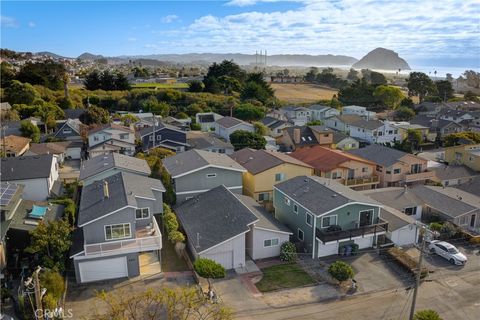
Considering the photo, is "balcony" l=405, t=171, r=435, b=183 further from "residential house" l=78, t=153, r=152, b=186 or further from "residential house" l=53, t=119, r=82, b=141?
"residential house" l=53, t=119, r=82, b=141

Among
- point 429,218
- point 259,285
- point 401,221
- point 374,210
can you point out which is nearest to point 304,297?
point 259,285

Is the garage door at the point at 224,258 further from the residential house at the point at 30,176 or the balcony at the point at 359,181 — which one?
the balcony at the point at 359,181

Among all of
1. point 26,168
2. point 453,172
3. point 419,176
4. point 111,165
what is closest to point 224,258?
point 111,165

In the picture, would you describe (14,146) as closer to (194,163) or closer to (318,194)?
(194,163)

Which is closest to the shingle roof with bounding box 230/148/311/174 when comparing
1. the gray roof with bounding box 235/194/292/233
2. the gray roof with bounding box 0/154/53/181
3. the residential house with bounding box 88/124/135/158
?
the gray roof with bounding box 235/194/292/233

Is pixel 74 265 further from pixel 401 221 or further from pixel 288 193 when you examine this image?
pixel 401 221

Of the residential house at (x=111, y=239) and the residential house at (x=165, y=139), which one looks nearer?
the residential house at (x=111, y=239)

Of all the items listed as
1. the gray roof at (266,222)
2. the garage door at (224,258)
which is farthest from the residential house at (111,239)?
the gray roof at (266,222)
